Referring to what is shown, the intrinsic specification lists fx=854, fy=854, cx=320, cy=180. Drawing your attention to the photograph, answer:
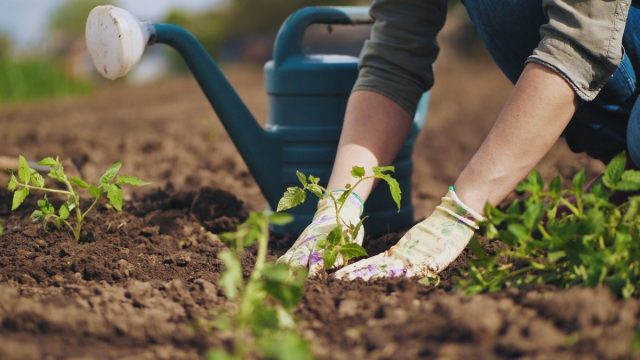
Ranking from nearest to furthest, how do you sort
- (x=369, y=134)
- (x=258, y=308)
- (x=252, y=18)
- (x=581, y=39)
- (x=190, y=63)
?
1. (x=258, y=308)
2. (x=581, y=39)
3. (x=369, y=134)
4. (x=190, y=63)
5. (x=252, y=18)

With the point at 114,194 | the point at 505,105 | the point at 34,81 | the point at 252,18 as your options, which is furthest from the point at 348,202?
the point at 252,18

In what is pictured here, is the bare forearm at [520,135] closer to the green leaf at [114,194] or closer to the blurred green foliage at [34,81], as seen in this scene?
the green leaf at [114,194]

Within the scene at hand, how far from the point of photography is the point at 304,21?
89.7 inches

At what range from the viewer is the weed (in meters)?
1.40

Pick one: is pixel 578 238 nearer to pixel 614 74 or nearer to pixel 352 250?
pixel 352 250

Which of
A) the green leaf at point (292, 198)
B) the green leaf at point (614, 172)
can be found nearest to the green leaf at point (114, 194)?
the green leaf at point (292, 198)

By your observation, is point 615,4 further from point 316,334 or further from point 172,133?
point 172,133

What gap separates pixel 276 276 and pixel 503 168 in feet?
2.22

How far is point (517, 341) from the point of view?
1.18 meters

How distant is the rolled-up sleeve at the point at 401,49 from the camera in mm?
2070

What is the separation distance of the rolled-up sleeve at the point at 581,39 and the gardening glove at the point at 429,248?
12.7 inches

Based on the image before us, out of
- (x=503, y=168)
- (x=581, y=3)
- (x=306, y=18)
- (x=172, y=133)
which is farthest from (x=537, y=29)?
(x=172, y=133)

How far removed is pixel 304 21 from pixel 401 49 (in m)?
0.33

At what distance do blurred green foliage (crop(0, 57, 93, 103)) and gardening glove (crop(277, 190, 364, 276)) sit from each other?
19.2 ft
